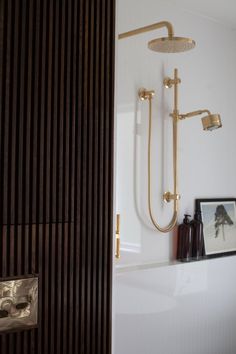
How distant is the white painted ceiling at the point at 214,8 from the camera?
2.64m

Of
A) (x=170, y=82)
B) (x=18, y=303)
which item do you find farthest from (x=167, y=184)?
(x=18, y=303)

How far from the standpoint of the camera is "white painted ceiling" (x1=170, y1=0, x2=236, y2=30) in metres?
2.64

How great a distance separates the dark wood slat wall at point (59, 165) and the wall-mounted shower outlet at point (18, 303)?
0.09 ft

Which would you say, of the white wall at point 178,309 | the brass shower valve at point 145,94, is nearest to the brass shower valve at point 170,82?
the brass shower valve at point 145,94

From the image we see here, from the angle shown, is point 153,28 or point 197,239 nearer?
point 153,28

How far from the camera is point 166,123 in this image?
2.62 meters

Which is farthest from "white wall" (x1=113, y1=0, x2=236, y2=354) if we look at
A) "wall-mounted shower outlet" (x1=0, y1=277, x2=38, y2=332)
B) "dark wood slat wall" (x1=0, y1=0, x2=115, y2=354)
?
"wall-mounted shower outlet" (x1=0, y1=277, x2=38, y2=332)

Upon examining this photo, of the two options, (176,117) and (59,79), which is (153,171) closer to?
(176,117)

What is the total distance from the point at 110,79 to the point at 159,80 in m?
0.93

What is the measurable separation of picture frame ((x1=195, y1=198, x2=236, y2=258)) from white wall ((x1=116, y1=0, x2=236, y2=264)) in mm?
68

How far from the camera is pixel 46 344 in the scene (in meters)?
1.56

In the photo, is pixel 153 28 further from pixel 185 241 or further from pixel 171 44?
pixel 185 241

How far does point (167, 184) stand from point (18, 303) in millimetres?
1343

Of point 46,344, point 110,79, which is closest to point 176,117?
point 110,79
